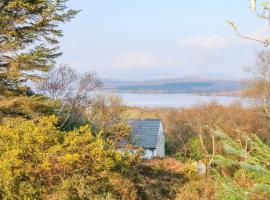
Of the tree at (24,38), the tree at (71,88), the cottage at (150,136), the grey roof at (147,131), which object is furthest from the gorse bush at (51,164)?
the grey roof at (147,131)

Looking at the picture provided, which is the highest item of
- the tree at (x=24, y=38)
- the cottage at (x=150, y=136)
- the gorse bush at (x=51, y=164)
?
the tree at (x=24, y=38)

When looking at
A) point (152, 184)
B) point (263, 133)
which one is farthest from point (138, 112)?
point (152, 184)

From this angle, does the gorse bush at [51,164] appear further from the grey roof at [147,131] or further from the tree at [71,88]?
the grey roof at [147,131]

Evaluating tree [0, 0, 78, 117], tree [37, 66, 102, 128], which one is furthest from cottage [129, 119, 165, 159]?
tree [0, 0, 78, 117]

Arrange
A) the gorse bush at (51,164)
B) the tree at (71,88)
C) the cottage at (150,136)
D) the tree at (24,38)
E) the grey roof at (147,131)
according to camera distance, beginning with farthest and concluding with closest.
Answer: the grey roof at (147,131), the cottage at (150,136), the tree at (71,88), the tree at (24,38), the gorse bush at (51,164)

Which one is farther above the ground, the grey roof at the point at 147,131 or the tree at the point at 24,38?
the tree at the point at 24,38

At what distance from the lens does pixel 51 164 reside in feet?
36.8

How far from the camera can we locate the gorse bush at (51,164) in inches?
426

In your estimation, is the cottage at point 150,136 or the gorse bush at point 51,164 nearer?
the gorse bush at point 51,164

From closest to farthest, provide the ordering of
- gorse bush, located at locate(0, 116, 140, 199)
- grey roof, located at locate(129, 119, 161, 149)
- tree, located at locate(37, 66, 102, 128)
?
gorse bush, located at locate(0, 116, 140, 199), tree, located at locate(37, 66, 102, 128), grey roof, located at locate(129, 119, 161, 149)

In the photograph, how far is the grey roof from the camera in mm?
38500

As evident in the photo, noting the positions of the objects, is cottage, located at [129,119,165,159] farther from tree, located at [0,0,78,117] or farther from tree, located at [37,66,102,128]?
tree, located at [0,0,78,117]

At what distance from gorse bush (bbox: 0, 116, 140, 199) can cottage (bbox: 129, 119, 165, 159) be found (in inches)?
1006

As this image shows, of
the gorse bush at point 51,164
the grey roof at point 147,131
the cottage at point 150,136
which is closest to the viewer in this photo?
the gorse bush at point 51,164
